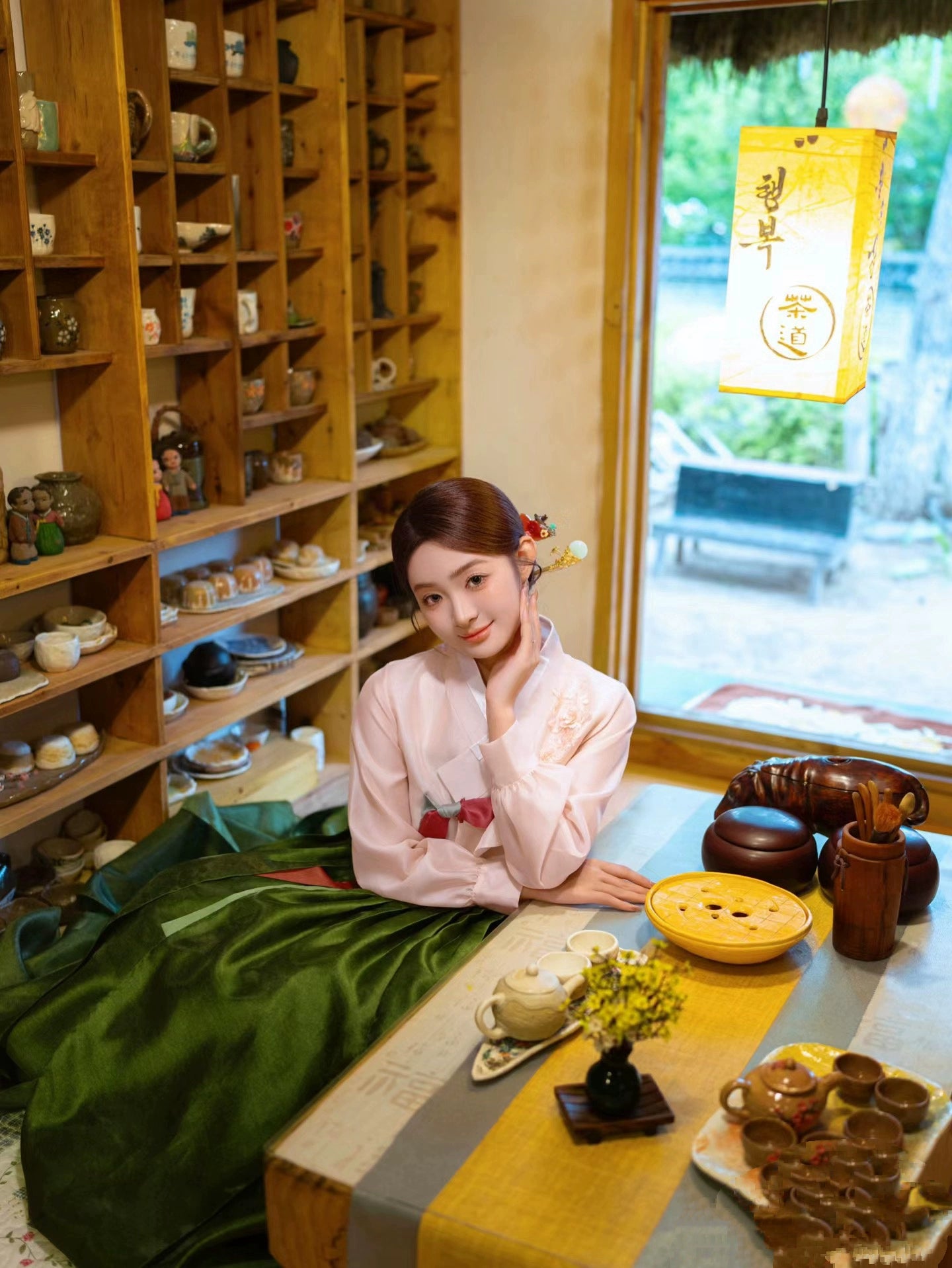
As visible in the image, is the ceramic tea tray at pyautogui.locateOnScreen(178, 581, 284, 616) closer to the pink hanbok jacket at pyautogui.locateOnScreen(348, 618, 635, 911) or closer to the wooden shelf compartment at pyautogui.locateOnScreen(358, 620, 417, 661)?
the wooden shelf compartment at pyautogui.locateOnScreen(358, 620, 417, 661)

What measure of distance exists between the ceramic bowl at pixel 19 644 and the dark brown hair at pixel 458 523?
1.04m

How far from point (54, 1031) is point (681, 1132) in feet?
3.79

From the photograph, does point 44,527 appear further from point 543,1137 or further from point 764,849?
point 543,1137

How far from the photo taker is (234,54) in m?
3.13

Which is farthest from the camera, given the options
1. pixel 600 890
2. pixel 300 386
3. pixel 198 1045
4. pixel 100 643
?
pixel 300 386

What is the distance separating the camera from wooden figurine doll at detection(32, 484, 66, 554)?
107 inches

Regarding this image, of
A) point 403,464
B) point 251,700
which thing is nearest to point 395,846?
point 251,700

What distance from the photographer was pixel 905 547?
620 cm

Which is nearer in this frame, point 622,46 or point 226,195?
point 226,195

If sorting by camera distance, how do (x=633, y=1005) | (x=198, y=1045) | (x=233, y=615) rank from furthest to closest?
1. (x=233, y=615)
2. (x=198, y=1045)
3. (x=633, y=1005)

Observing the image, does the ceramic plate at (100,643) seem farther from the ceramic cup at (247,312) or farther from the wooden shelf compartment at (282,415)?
the ceramic cup at (247,312)

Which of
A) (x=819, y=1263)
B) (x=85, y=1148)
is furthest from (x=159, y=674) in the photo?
(x=819, y=1263)

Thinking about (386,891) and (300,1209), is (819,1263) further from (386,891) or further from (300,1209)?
(386,891)

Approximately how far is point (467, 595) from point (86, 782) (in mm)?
1154
